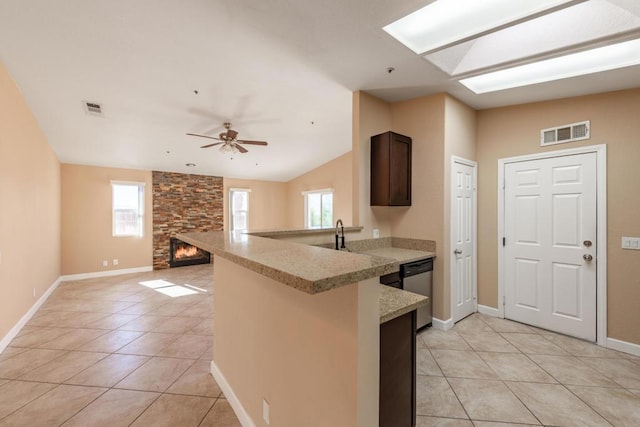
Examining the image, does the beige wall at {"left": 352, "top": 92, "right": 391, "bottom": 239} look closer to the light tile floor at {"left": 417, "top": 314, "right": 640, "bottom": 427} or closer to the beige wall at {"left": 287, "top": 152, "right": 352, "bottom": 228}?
the light tile floor at {"left": 417, "top": 314, "right": 640, "bottom": 427}

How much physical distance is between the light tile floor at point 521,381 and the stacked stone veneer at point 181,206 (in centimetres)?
626

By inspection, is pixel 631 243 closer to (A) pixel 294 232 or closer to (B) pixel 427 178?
(B) pixel 427 178

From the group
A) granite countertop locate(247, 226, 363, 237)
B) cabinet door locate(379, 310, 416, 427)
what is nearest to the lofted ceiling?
granite countertop locate(247, 226, 363, 237)

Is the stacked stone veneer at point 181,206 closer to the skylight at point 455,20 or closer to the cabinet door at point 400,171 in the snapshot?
the cabinet door at point 400,171

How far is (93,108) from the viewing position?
152 inches

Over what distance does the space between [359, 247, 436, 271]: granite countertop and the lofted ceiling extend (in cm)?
191

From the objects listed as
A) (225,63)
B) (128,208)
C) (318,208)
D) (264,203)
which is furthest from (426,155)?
(128,208)

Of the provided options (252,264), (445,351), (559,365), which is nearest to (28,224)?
(252,264)

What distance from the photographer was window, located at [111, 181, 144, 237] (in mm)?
6363

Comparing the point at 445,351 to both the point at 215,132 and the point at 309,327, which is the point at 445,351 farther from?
the point at 215,132

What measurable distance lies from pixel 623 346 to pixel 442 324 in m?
1.69

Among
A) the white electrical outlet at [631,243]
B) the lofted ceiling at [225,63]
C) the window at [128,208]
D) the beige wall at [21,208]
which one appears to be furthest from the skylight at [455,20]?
the window at [128,208]

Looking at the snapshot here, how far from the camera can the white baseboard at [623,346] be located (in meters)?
2.72

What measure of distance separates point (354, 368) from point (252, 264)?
53cm
